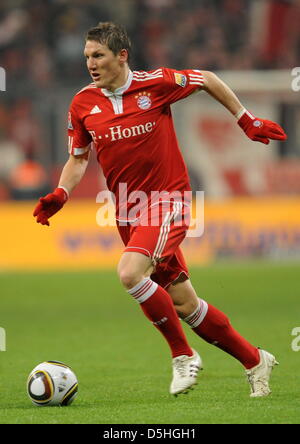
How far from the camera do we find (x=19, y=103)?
19531mm

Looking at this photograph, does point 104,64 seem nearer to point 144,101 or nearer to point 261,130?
point 144,101

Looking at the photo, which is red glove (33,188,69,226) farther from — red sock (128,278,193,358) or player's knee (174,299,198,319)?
player's knee (174,299,198,319)

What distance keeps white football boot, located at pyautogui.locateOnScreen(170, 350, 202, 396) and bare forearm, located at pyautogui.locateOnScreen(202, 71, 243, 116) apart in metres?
1.63

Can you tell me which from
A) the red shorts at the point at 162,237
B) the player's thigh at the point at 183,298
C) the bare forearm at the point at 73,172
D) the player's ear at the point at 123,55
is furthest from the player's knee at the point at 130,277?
the player's ear at the point at 123,55

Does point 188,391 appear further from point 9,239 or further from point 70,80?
point 70,80

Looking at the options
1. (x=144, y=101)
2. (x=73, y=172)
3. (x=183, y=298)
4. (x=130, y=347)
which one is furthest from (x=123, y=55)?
(x=130, y=347)

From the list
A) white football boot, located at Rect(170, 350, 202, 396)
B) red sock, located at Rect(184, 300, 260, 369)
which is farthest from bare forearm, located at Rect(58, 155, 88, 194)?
white football boot, located at Rect(170, 350, 202, 396)

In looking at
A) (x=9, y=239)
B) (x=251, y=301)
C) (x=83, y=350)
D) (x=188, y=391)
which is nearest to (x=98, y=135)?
(x=188, y=391)

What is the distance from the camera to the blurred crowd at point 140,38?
65.3ft

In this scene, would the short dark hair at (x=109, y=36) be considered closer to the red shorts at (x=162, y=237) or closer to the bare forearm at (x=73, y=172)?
the bare forearm at (x=73, y=172)

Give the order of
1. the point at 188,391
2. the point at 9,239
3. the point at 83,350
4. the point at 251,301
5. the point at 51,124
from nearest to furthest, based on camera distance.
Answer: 1. the point at 188,391
2. the point at 83,350
3. the point at 251,301
4. the point at 9,239
5. the point at 51,124

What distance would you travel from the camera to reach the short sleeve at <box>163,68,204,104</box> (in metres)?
6.26

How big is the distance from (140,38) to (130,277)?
658 inches

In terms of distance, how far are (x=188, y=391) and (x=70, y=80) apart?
14.5m
